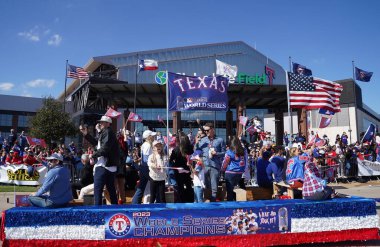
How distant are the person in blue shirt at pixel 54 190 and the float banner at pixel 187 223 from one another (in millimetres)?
1019

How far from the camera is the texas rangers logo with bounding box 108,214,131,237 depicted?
4922 mm

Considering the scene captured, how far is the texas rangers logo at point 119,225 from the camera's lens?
492cm

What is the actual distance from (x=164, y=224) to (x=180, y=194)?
2.27 metres

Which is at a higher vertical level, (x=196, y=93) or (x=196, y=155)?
(x=196, y=93)

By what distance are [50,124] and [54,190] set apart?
2531 cm

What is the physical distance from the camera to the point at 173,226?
4.97m

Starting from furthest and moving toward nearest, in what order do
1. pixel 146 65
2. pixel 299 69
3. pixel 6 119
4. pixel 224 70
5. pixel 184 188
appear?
pixel 6 119
pixel 299 69
pixel 224 70
pixel 146 65
pixel 184 188

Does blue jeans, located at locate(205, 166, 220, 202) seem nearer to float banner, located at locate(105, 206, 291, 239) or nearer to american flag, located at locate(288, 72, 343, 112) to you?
float banner, located at locate(105, 206, 291, 239)

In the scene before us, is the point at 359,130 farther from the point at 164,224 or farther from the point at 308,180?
the point at 164,224

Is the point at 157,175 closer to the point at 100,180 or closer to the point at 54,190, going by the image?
the point at 100,180

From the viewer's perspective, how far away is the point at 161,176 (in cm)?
634

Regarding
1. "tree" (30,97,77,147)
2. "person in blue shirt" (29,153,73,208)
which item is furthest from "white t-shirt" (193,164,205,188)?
"tree" (30,97,77,147)

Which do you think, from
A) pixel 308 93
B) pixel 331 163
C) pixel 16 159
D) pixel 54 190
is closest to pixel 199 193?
A: pixel 54 190

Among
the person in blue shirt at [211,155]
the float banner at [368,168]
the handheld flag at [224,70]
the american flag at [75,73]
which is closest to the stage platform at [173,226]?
the person in blue shirt at [211,155]
